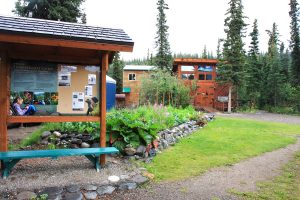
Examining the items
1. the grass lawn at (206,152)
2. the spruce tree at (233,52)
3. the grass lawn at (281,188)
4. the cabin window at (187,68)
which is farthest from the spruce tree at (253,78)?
the grass lawn at (281,188)

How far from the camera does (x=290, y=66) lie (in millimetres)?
33062

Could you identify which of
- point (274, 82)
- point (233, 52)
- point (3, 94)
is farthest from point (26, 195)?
point (274, 82)

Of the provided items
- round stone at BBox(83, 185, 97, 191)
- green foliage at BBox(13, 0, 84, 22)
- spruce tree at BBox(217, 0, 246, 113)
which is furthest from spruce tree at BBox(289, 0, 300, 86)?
round stone at BBox(83, 185, 97, 191)

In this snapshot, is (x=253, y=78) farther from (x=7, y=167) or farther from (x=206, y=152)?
(x=7, y=167)

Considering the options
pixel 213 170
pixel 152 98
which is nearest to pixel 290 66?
pixel 152 98

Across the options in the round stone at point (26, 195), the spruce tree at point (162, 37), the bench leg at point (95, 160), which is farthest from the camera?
the spruce tree at point (162, 37)

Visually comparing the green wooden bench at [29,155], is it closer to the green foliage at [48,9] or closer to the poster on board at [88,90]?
the poster on board at [88,90]

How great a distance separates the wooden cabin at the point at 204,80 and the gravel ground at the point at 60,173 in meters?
21.4

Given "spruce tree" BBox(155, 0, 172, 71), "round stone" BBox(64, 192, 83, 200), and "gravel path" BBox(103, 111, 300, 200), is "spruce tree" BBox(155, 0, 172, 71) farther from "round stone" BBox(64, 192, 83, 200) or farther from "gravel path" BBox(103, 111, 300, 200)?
"round stone" BBox(64, 192, 83, 200)

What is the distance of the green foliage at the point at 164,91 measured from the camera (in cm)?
1972

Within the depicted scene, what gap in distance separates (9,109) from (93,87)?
5.33 ft

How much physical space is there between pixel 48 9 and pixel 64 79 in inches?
399

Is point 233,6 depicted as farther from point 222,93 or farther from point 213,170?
Answer: point 213,170

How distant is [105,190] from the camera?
14.2 feet
